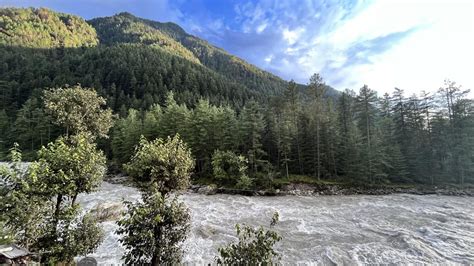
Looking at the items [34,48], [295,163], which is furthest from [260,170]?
[34,48]

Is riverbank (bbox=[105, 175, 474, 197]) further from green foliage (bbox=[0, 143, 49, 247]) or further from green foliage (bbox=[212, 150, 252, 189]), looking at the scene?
green foliage (bbox=[0, 143, 49, 247])

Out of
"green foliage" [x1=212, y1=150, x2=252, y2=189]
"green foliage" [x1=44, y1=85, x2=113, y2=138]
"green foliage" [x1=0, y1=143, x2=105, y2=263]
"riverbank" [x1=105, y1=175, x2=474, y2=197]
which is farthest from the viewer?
"green foliage" [x1=212, y1=150, x2=252, y2=189]

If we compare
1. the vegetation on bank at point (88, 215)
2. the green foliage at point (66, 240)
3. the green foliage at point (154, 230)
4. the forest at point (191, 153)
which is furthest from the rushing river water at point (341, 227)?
the green foliage at point (154, 230)

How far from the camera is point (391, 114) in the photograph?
2223 inches

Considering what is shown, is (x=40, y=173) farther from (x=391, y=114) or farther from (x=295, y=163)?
(x=391, y=114)

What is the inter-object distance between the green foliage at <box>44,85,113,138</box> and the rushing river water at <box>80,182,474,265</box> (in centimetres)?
804

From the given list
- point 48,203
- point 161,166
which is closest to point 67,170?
point 48,203

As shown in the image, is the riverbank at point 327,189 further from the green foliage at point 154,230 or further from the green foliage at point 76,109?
the green foliage at point 154,230

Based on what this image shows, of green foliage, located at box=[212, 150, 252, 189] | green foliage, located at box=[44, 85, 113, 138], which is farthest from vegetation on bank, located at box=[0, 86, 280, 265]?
green foliage, located at box=[212, 150, 252, 189]

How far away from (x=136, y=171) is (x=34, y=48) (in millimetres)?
230849

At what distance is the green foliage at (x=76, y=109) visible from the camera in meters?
17.9

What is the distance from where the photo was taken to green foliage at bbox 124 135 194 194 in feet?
34.0

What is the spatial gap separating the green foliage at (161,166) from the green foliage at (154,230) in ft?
2.12

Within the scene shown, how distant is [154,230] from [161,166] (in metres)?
2.43
